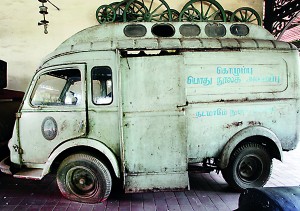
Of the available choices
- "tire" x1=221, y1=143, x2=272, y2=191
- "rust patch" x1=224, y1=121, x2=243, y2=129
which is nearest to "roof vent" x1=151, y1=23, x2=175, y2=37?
"rust patch" x1=224, y1=121, x2=243, y2=129

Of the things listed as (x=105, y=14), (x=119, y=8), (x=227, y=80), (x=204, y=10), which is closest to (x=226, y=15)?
(x=204, y=10)

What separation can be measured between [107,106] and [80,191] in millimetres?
1564

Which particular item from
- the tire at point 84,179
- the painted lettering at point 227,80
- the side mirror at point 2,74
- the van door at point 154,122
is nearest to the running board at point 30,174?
the tire at point 84,179

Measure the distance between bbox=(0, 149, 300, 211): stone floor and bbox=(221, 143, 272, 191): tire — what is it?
11.3 inches

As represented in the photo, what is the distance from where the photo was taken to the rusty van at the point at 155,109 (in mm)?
3721

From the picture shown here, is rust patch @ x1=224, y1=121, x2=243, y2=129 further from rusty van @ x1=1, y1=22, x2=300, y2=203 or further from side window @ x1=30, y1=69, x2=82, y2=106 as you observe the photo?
side window @ x1=30, y1=69, x2=82, y2=106

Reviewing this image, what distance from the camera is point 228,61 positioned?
395 cm

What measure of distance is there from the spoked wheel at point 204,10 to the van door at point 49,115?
4.09 meters

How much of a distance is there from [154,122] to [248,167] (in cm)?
204

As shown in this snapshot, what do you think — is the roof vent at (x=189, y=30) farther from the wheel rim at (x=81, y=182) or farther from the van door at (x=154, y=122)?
the wheel rim at (x=81, y=182)

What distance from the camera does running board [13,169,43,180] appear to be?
3686 mm

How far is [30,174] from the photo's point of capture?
12.4ft

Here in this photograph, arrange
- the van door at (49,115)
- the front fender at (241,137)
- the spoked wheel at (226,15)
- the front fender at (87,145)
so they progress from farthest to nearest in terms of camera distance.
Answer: the spoked wheel at (226,15) < the front fender at (241,137) < the van door at (49,115) < the front fender at (87,145)

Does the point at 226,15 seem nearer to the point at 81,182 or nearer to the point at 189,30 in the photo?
the point at 189,30
